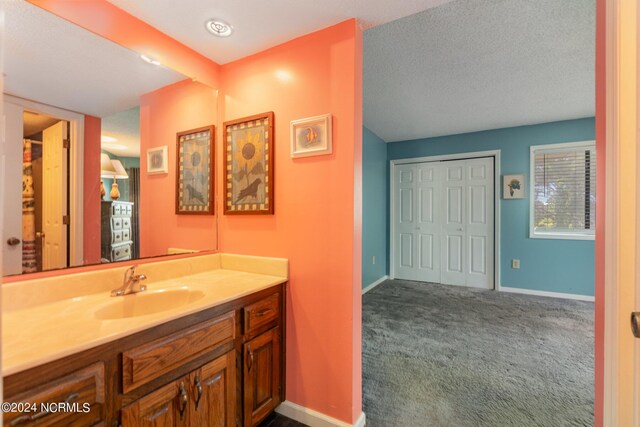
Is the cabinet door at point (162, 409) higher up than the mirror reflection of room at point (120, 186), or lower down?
lower down

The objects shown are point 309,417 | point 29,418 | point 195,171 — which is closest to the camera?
point 29,418

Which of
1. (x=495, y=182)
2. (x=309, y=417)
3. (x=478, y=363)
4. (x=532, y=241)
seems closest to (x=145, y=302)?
(x=309, y=417)

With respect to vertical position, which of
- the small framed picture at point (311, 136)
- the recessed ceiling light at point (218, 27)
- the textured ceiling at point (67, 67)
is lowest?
the small framed picture at point (311, 136)

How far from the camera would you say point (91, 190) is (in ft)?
4.80

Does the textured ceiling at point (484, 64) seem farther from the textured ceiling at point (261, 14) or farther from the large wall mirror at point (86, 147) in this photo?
the large wall mirror at point (86, 147)

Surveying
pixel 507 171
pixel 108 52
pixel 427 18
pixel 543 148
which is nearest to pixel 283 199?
pixel 108 52

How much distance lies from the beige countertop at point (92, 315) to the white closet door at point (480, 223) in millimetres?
3704

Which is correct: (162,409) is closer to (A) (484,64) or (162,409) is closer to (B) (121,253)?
(B) (121,253)

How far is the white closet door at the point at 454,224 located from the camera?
4430mm

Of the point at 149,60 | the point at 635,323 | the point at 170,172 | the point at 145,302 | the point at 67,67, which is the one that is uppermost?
the point at 149,60

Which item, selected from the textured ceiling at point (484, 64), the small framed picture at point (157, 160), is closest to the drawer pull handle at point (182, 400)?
the small framed picture at point (157, 160)

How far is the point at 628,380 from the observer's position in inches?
35.2

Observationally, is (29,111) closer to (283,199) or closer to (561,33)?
(283,199)

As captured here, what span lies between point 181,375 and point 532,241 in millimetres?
4604
